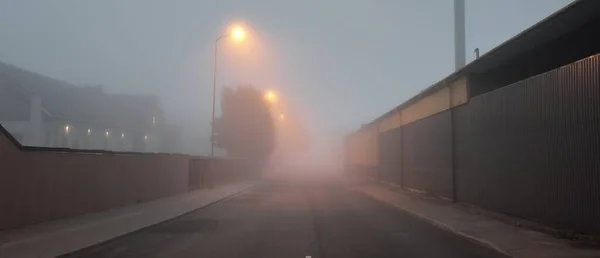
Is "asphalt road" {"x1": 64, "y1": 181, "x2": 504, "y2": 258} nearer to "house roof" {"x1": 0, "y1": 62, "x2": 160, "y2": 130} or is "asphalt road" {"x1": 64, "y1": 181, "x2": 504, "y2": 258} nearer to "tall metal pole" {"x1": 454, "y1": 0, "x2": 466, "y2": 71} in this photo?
"tall metal pole" {"x1": 454, "y1": 0, "x2": 466, "y2": 71}

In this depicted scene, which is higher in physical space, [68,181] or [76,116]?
[76,116]

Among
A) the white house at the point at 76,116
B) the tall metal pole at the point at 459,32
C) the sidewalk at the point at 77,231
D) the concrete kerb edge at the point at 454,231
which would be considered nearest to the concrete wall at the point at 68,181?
the sidewalk at the point at 77,231

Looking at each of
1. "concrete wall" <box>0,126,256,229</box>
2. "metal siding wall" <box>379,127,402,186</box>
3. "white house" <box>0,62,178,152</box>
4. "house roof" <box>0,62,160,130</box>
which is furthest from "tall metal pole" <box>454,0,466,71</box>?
"house roof" <box>0,62,160,130</box>

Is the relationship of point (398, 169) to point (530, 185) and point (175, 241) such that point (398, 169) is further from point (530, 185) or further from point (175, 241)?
point (175, 241)

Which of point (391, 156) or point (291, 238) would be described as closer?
point (291, 238)

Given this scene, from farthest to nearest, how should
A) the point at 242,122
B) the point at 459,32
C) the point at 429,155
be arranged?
the point at 242,122
the point at 459,32
the point at 429,155

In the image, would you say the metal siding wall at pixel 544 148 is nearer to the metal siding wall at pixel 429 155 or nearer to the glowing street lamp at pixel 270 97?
the metal siding wall at pixel 429 155

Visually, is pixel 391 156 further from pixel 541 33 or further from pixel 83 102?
pixel 83 102

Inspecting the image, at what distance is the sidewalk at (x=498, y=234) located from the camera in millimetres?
9929

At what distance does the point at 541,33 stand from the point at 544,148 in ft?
9.37

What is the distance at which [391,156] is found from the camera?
36.4 metres

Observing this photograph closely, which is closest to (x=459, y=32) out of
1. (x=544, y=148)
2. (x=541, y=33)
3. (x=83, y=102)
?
(x=541, y=33)

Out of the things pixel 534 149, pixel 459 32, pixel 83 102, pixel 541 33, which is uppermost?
pixel 459 32

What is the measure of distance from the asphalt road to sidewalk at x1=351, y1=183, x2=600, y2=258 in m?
0.39
